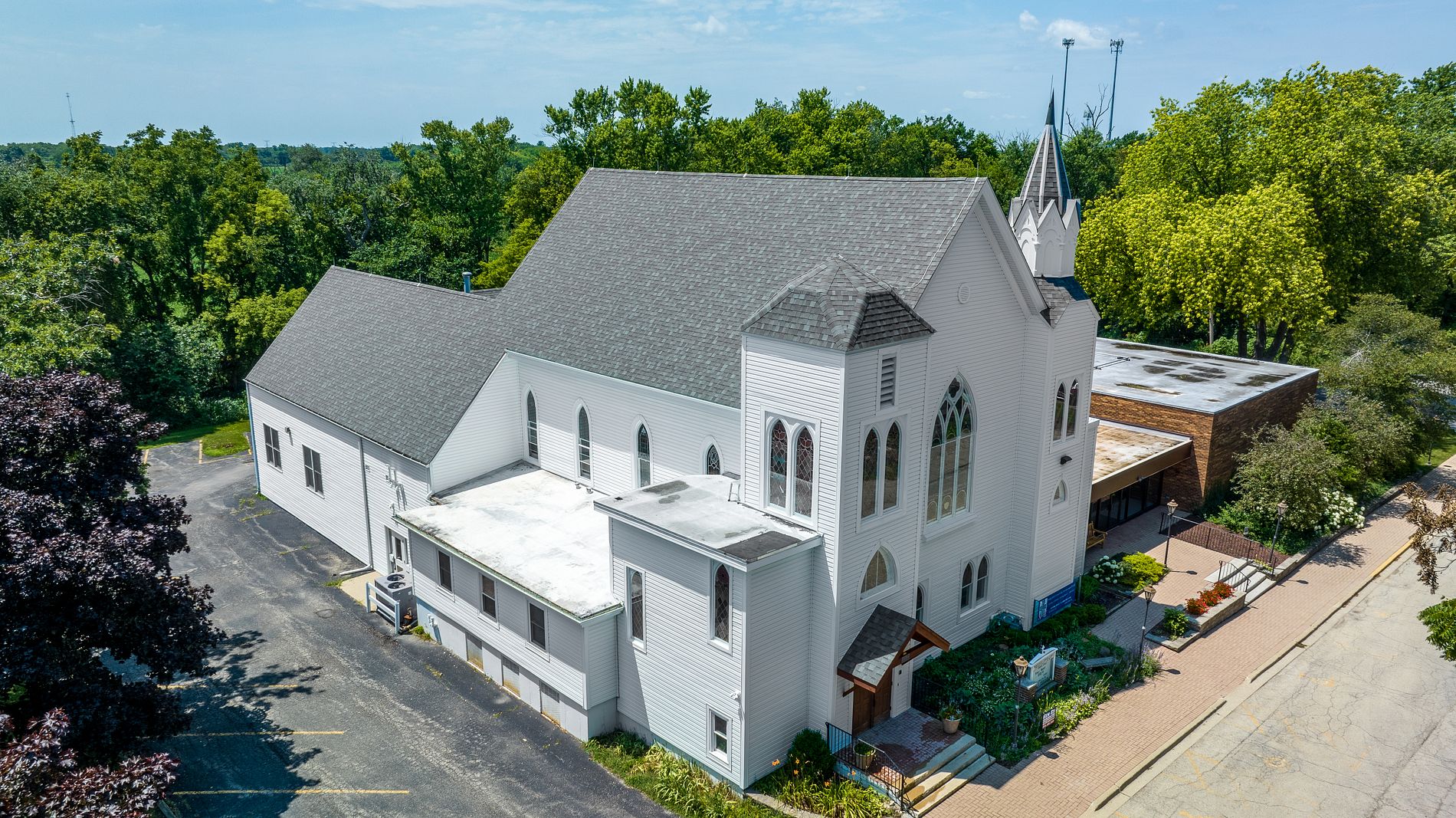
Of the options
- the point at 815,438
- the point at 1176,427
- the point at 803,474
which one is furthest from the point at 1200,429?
the point at 815,438

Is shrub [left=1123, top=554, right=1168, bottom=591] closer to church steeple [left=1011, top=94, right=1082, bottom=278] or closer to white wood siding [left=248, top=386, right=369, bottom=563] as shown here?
church steeple [left=1011, top=94, right=1082, bottom=278]

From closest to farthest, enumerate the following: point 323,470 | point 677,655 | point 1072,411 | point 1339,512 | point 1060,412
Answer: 1. point 677,655
2. point 1060,412
3. point 1072,411
4. point 323,470
5. point 1339,512

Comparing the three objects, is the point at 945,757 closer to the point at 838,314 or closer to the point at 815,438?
the point at 815,438

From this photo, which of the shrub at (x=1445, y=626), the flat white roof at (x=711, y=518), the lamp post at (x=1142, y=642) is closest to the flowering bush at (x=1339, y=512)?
the lamp post at (x=1142, y=642)

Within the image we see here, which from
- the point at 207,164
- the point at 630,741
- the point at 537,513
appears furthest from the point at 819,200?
the point at 207,164

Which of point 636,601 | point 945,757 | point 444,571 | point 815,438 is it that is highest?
point 815,438

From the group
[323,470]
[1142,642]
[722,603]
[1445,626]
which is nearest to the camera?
[1445,626]

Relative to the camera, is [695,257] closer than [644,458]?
No
